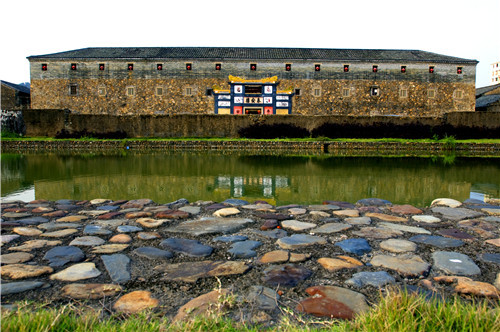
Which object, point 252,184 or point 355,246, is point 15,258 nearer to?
point 355,246

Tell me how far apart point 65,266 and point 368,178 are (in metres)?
6.59

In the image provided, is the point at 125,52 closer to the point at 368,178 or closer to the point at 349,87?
the point at 349,87

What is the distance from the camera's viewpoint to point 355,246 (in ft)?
8.54

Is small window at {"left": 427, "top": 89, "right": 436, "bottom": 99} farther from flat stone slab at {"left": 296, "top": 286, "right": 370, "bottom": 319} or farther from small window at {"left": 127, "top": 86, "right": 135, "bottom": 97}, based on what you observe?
flat stone slab at {"left": 296, "top": 286, "right": 370, "bottom": 319}

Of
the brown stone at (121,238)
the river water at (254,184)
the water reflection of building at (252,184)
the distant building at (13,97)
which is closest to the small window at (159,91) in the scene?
the distant building at (13,97)

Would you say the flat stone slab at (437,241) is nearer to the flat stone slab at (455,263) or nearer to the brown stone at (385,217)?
the flat stone slab at (455,263)

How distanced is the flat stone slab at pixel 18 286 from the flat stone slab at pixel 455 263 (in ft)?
7.58

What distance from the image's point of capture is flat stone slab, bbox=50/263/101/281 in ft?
6.68

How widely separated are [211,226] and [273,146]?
47.0ft

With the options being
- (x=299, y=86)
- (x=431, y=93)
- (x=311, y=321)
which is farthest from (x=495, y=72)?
(x=311, y=321)

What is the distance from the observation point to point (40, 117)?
2084 cm

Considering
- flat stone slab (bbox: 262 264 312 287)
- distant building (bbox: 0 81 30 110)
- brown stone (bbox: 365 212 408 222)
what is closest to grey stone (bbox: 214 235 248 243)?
flat stone slab (bbox: 262 264 312 287)

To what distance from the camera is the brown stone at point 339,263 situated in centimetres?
221

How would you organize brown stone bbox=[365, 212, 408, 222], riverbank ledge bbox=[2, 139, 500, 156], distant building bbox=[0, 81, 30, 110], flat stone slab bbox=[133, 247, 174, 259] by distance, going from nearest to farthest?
flat stone slab bbox=[133, 247, 174, 259] → brown stone bbox=[365, 212, 408, 222] → riverbank ledge bbox=[2, 139, 500, 156] → distant building bbox=[0, 81, 30, 110]
